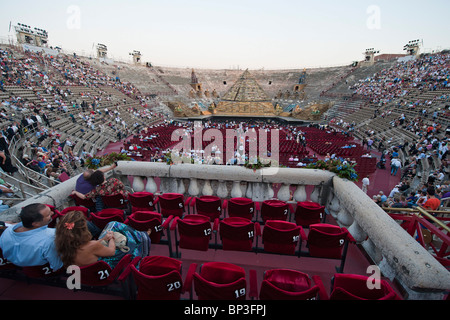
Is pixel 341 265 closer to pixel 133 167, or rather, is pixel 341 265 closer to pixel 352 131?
pixel 133 167

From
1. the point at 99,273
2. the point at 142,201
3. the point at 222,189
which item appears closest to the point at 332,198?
the point at 222,189

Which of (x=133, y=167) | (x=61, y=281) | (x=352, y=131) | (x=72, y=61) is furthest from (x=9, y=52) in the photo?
(x=352, y=131)

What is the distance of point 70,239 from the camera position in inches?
83.0

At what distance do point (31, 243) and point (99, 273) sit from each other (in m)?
0.78

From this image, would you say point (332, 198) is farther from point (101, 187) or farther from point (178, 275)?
point (101, 187)

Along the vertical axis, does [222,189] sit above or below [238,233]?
above

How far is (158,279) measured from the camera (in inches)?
79.0

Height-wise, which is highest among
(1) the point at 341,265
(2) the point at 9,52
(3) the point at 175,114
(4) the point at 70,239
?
(2) the point at 9,52

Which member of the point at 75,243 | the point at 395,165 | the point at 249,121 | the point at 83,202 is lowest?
the point at 395,165

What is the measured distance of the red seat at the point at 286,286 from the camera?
184 centimetres

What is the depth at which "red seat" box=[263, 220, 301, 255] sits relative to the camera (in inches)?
113

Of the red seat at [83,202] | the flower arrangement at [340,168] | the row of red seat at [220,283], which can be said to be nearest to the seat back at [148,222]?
the row of red seat at [220,283]

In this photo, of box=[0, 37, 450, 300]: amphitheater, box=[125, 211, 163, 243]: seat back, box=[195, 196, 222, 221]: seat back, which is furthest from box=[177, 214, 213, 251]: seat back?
box=[195, 196, 222, 221]: seat back
